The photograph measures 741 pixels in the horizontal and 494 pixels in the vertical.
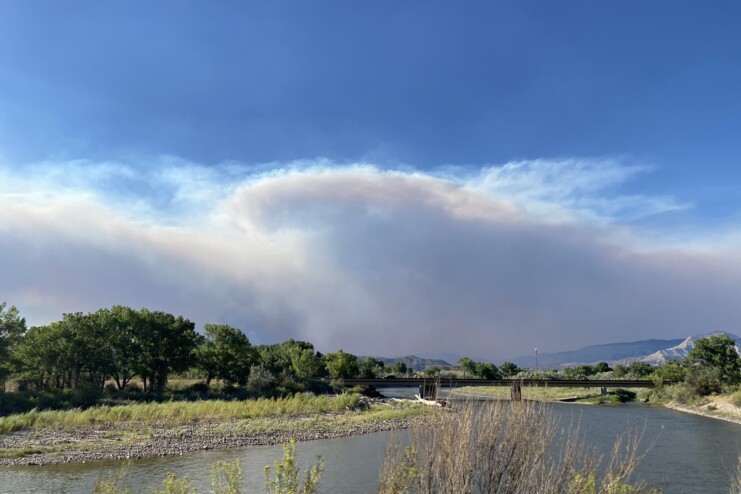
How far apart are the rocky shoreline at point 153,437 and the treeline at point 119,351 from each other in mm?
25842

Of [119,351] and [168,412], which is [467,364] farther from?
[168,412]

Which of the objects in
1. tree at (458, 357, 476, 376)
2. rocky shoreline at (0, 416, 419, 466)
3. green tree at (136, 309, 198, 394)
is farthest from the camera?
tree at (458, 357, 476, 376)

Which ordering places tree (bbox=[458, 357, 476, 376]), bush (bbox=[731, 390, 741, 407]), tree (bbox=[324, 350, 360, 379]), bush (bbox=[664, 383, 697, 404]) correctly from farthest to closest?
tree (bbox=[458, 357, 476, 376])
tree (bbox=[324, 350, 360, 379])
bush (bbox=[664, 383, 697, 404])
bush (bbox=[731, 390, 741, 407])

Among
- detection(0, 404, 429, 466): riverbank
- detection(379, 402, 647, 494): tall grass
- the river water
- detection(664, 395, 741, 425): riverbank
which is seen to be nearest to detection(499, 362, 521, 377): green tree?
detection(664, 395, 741, 425): riverbank

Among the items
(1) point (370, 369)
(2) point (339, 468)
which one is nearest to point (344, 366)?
(1) point (370, 369)

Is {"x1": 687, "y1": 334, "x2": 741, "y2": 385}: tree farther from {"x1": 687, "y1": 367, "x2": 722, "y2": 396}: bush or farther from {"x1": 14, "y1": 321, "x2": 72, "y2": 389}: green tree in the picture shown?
{"x1": 14, "y1": 321, "x2": 72, "y2": 389}: green tree

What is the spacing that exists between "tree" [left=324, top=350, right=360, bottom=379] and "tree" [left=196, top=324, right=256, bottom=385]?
1207 inches

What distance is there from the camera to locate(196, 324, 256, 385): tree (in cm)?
8756

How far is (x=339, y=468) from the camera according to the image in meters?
33.2

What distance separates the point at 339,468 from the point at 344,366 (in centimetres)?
9049

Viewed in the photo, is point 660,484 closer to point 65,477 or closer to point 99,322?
point 65,477

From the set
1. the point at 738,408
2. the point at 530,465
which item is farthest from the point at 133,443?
the point at 738,408

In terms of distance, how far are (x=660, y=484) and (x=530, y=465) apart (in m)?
25.8

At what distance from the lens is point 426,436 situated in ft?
34.4
